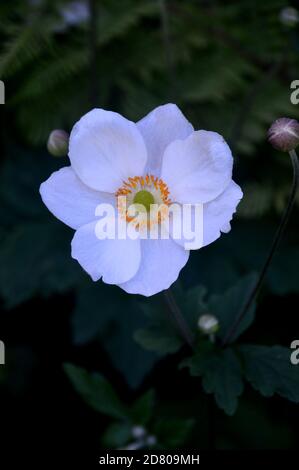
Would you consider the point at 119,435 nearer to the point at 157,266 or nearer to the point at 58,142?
the point at 157,266

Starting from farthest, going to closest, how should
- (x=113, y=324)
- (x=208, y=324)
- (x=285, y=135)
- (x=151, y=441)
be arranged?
(x=113, y=324) < (x=151, y=441) < (x=208, y=324) < (x=285, y=135)

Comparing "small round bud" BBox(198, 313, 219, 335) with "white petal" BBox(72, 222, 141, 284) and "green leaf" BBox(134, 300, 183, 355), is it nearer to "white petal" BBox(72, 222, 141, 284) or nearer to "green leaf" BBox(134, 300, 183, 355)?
"green leaf" BBox(134, 300, 183, 355)

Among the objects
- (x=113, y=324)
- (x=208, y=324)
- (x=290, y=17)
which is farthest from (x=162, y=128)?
(x=113, y=324)

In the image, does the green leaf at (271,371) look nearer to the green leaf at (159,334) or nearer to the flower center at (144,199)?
the green leaf at (159,334)

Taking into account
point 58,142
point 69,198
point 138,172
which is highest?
point 58,142

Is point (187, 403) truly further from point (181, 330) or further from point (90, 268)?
point (90, 268)

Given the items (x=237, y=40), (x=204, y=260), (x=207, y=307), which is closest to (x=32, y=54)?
(x=237, y=40)
